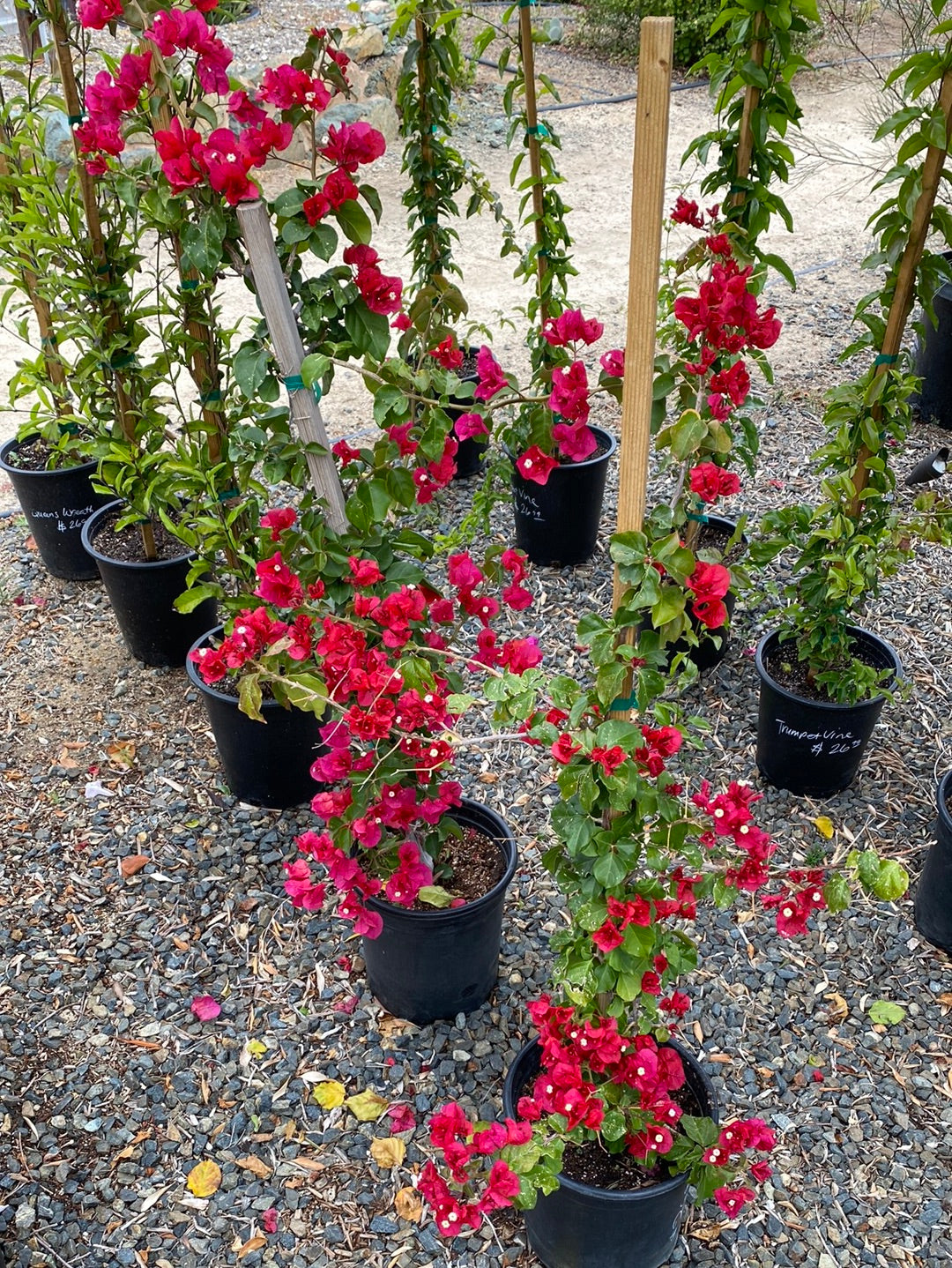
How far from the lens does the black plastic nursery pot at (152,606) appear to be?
286 centimetres

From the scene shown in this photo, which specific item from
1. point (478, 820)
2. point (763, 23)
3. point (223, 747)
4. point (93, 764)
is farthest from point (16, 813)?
point (763, 23)

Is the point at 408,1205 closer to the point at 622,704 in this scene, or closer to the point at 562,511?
the point at 622,704

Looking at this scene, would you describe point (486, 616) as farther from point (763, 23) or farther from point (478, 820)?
point (763, 23)

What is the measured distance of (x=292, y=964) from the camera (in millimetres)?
2225

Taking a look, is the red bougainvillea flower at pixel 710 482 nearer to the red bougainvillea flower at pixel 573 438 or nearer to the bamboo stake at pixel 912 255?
the red bougainvillea flower at pixel 573 438

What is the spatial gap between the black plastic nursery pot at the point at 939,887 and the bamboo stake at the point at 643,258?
44.9 inches

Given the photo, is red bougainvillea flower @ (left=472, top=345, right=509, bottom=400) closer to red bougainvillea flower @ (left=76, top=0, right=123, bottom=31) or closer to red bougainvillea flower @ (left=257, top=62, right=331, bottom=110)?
red bougainvillea flower @ (left=257, top=62, right=331, bottom=110)

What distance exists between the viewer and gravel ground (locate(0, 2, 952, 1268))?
1.78 meters

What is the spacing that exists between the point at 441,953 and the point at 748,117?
1977 mm

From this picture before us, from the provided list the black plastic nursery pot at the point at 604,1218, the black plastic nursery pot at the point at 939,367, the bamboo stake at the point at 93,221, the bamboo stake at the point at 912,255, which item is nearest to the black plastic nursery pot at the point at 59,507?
the bamboo stake at the point at 93,221

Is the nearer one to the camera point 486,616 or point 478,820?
point 486,616

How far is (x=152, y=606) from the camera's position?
2.91m

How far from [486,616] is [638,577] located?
0.50 meters

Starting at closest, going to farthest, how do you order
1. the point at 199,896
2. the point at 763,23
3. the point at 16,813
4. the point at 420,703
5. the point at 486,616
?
the point at 420,703 < the point at 486,616 < the point at 763,23 < the point at 199,896 < the point at 16,813
